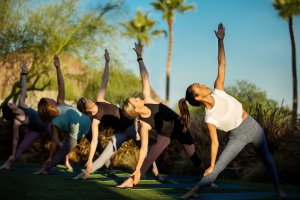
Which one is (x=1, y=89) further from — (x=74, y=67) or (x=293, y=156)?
(x=293, y=156)

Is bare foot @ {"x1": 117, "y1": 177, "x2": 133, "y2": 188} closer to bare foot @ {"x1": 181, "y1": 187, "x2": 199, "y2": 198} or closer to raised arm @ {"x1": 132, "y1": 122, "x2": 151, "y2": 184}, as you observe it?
raised arm @ {"x1": 132, "y1": 122, "x2": 151, "y2": 184}

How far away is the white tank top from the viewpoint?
5.46 metres

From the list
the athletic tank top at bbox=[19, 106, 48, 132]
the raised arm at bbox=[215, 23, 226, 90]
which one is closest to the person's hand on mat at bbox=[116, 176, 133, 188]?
the raised arm at bbox=[215, 23, 226, 90]

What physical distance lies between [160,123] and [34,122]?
3683mm

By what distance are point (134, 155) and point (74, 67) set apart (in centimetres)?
855

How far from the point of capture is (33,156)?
13047 millimetres

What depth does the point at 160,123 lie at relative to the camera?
6.92 metres

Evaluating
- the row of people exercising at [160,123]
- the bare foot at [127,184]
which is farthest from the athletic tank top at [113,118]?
the bare foot at [127,184]

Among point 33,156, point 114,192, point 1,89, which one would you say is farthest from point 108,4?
point 114,192

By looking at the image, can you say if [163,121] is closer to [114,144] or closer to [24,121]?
[114,144]

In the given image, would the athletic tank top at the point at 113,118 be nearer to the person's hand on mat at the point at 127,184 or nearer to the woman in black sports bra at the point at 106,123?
the woman in black sports bra at the point at 106,123

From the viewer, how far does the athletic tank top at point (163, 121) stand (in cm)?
682

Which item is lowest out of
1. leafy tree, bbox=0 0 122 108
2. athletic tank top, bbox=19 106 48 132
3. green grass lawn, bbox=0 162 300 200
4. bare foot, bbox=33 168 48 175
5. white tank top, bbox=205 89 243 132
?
green grass lawn, bbox=0 162 300 200

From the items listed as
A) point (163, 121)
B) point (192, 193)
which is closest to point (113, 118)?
point (163, 121)
